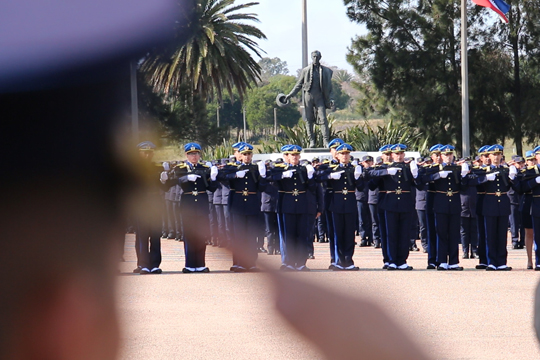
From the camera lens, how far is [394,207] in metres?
11.4

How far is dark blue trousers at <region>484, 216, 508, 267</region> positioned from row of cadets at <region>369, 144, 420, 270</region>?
1117 mm

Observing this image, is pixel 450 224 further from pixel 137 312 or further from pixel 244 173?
pixel 137 312

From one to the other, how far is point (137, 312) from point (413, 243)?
14194mm

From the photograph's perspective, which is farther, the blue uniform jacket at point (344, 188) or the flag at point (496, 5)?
the flag at point (496, 5)

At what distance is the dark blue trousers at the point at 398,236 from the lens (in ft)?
36.9

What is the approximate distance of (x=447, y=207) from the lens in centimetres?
1137

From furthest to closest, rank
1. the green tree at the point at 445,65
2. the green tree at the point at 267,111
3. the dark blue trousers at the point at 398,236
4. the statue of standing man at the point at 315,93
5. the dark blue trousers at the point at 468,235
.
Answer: the green tree at the point at 267,111 < the green tree at the point at 445,65 < the statue of standing man at the point at 315,93 < the dark blue trousers at the point at 468,235 < the dark blue trousers at the point at 398,236

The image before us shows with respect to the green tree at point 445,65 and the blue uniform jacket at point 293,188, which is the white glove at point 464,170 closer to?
the blue uniform jacket at point 293,188

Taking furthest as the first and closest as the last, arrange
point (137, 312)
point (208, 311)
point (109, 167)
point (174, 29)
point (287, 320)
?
point (208, 311) → point (137, 312) → point (109, 167) → point (174, 29) → point (287, 320)

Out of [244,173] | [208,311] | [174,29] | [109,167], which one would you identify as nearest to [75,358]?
[109,167]

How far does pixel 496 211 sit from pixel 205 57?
10.8 meters

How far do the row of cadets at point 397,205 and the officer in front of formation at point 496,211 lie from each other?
1.00 m

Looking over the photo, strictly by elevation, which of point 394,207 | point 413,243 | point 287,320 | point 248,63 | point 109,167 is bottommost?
point 413,243

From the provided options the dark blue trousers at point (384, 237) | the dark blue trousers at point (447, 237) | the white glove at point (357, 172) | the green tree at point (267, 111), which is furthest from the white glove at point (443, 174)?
the green tree at point (267, 111)
